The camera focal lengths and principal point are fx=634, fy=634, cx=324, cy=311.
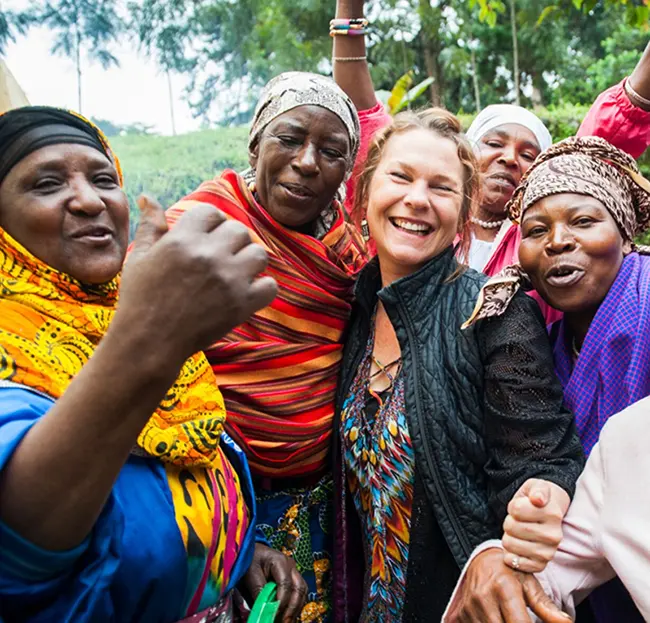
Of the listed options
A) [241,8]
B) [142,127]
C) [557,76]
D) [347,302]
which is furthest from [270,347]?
[557,76]

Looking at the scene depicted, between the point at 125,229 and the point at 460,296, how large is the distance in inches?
40.8

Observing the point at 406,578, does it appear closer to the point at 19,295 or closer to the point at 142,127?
the point at 19,295

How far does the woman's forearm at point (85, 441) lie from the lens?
38.8 inches

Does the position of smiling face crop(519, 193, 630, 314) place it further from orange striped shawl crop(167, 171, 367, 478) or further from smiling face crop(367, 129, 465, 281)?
orange striped shawl crop(167, 171, 367, 478)

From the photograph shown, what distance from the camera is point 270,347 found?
2.20m

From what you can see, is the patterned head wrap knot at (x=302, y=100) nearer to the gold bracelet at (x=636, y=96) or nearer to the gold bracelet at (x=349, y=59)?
the gold bracelet at (x=349, y=59)

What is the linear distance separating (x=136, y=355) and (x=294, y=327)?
1300 mm

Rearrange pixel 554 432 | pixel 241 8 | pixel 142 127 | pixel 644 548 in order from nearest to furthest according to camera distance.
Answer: pixel 644 548 → pixel 554 432 → pixel 142 127 → pixel 241 8

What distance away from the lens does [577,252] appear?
181 centimetres

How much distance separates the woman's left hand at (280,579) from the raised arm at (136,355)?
105 cm

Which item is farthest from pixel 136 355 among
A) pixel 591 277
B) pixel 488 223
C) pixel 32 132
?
pixel 488 223

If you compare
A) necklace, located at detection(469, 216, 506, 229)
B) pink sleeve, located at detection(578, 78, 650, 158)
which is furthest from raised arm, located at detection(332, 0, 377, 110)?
pink sleeve, located at detection(578, 78, 650, 158)

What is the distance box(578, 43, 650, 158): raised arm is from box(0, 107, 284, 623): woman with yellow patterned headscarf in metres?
1.93

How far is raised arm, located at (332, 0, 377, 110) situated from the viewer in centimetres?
297
